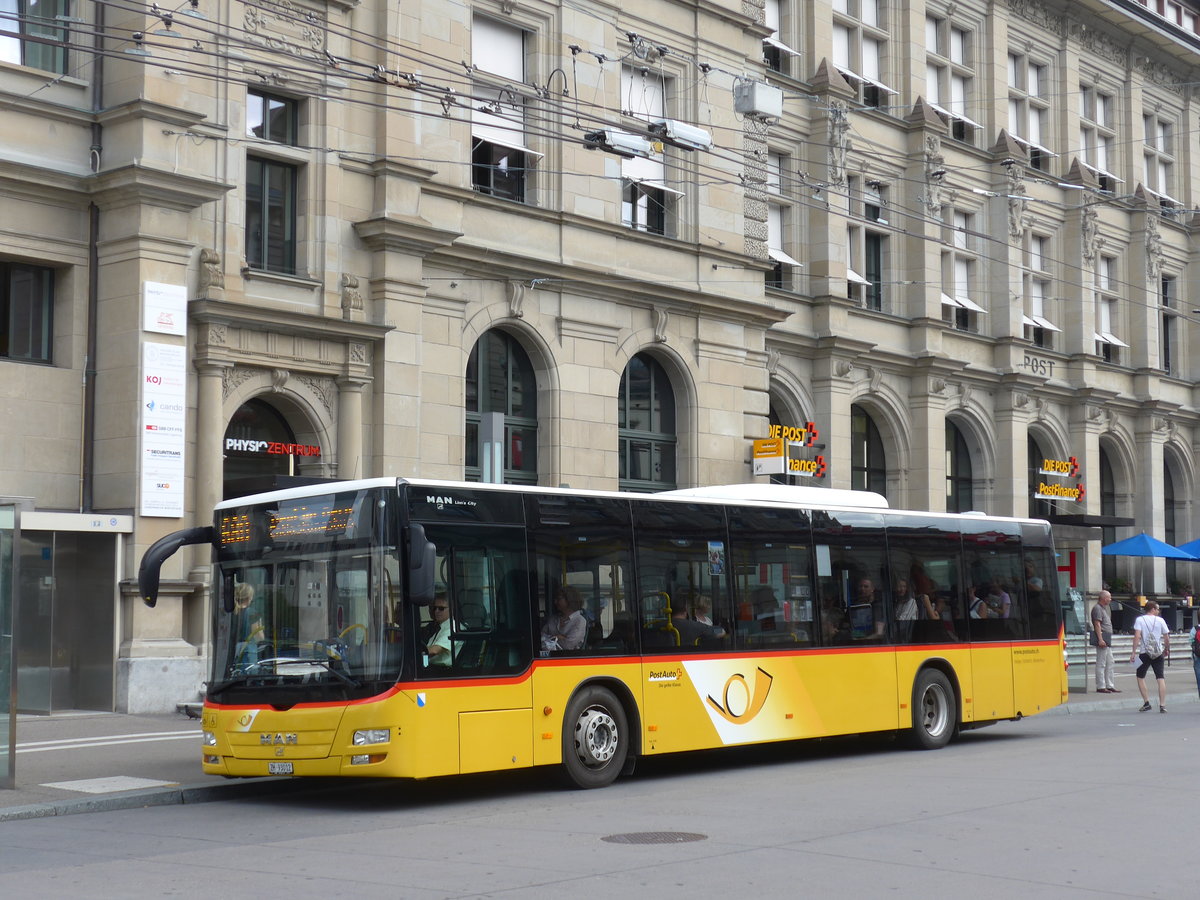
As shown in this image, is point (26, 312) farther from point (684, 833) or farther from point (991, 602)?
point (684, 833)

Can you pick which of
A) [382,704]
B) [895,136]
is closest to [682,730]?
[382,704]

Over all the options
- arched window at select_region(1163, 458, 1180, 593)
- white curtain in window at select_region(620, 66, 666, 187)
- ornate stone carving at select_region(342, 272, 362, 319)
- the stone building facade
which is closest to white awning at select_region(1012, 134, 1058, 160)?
the stone building facade

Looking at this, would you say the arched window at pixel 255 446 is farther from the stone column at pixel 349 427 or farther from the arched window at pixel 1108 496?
the arched window at pixel 1108 496

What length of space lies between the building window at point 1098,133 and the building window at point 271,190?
28701mm

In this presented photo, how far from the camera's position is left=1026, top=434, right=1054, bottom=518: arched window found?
4281 centimetres

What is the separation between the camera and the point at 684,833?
11297 millimetres

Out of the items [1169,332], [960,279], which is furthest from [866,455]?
[1169,332]

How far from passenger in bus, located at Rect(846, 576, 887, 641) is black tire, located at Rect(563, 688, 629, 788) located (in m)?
3.86

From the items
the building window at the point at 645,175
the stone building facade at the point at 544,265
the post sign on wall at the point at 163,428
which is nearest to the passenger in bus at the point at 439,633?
the stone building facade at the point at 544,265

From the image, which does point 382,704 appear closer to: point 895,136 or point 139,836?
point 139,836

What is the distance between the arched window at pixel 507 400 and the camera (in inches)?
1056

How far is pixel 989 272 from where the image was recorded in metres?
40.9

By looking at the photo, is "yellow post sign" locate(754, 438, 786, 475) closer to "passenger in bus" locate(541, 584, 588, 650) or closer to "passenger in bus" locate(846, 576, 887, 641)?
"passenger in bus" locate(846, 576, 887, 641)

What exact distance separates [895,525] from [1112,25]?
32.7 metres
